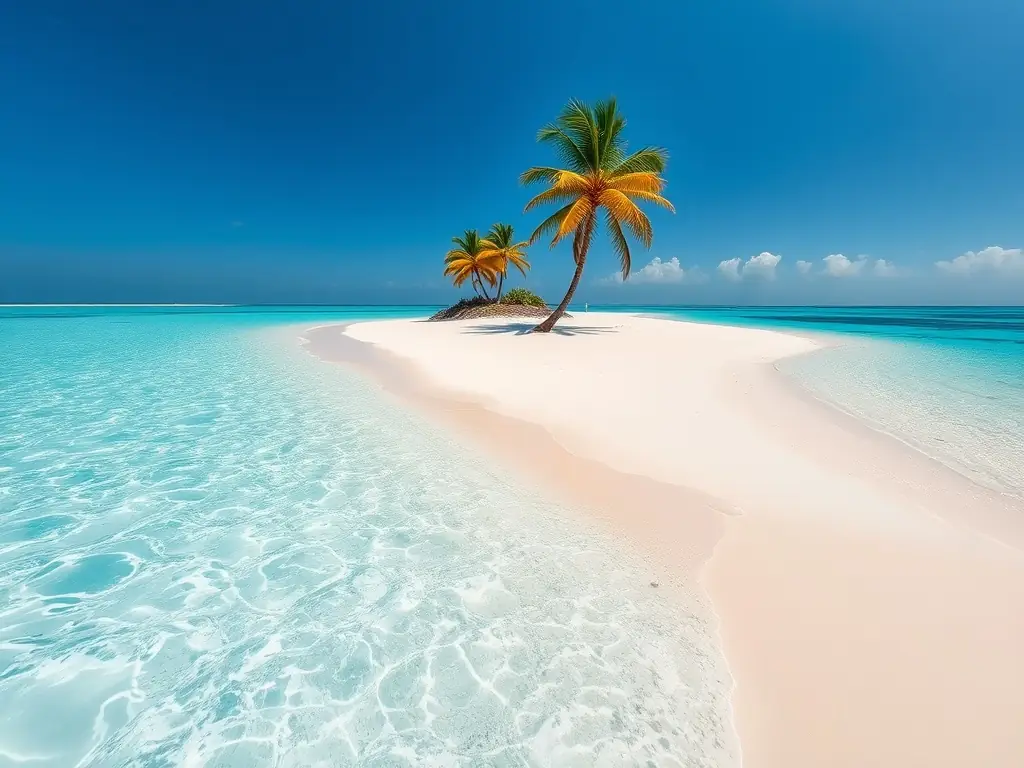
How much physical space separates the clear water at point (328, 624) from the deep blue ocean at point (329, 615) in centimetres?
1

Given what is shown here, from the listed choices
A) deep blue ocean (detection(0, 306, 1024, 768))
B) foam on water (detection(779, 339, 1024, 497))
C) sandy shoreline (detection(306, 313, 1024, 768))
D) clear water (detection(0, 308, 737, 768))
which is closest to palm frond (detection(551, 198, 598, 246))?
foam on water (detection(779, 339, 1024, 497))

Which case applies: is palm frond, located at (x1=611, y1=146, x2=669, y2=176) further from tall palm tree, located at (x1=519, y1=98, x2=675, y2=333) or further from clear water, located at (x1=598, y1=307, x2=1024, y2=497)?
clear water, located at (x1=598, y1=307, x2=1024, y2=497)

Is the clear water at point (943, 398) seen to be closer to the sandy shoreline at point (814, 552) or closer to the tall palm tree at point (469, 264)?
the sandy shoreline at point (814, 552)

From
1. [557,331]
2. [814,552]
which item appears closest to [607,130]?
[557,331]

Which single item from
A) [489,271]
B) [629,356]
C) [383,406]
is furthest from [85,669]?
[489,271]

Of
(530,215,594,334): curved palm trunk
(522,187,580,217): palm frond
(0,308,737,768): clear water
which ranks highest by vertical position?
(522,187,580,217): palm frond

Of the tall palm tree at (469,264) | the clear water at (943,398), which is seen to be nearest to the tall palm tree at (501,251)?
the tall palm tree at (469,264)

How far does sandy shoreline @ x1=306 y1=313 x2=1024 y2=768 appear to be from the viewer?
1.99 meters

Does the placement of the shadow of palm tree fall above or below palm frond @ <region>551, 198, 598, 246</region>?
below

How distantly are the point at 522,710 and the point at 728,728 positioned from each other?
100 cm

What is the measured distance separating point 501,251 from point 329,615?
30094 millimetres

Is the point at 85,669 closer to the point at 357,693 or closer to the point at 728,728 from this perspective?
the point at 357,693

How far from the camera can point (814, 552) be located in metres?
3.21

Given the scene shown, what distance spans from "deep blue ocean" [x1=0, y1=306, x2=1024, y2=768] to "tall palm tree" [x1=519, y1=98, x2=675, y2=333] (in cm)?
1298
